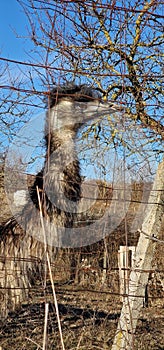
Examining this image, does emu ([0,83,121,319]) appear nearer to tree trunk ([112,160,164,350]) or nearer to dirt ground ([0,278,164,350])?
dirt ground ([0,278,164,350])

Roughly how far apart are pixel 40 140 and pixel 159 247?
9.06ft

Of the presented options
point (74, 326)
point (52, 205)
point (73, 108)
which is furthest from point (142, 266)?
point (74, 326)

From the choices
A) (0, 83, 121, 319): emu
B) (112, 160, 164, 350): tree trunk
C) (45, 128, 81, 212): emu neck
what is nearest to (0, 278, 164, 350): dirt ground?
(0, 83, 121, 319): emu

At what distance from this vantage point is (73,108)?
3.73 metres

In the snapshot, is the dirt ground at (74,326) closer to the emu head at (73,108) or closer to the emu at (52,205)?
the emu at (52,205)

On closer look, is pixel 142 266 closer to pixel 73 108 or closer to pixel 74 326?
pixel 73 108

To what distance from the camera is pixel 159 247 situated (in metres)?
5.76

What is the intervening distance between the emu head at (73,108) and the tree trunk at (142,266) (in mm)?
705

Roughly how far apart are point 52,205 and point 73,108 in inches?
33.6

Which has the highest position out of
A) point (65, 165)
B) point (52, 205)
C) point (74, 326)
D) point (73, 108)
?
point (73, 108)

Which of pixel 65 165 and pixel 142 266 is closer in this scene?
pixel 142 266

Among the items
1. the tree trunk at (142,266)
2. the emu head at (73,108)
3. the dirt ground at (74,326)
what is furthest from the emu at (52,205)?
the tree trunk at (142,266)

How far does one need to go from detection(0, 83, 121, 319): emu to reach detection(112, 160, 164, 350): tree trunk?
63 cm

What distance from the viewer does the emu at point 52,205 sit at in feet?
10.6
